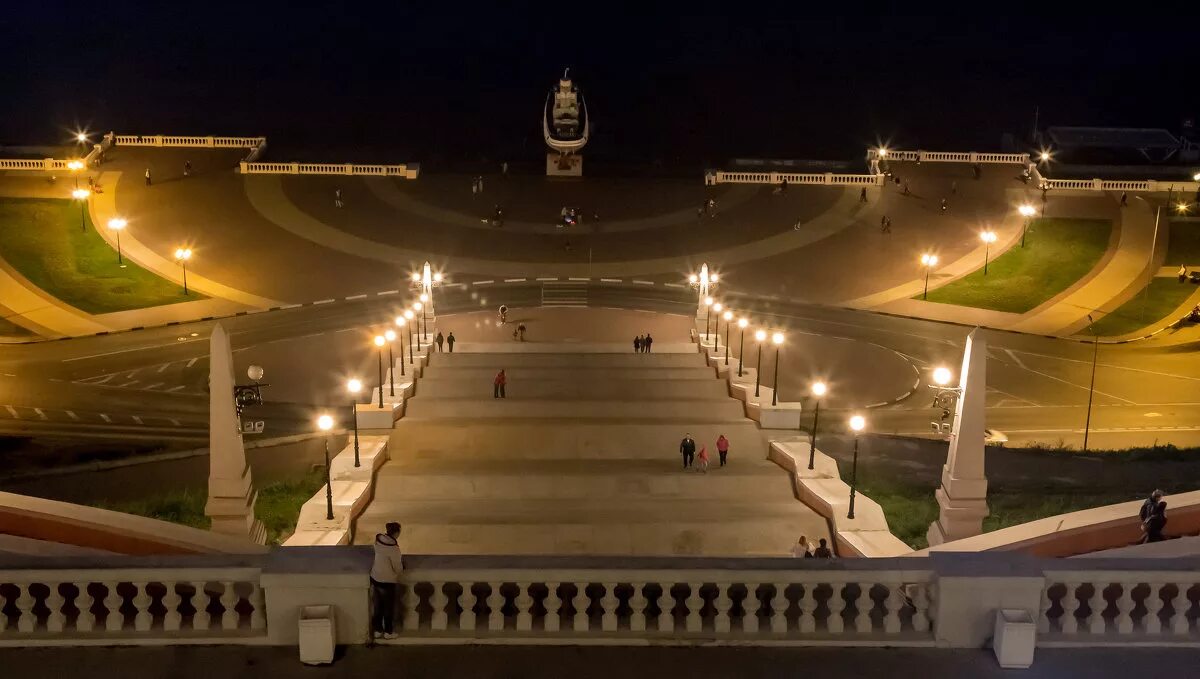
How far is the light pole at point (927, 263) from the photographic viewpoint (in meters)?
57.2

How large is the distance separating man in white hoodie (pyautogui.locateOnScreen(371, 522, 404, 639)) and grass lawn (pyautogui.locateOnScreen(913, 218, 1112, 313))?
1909 inches

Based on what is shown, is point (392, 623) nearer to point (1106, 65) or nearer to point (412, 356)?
point (412, 356)

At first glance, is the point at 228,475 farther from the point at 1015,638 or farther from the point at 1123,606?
the point at 1123,606

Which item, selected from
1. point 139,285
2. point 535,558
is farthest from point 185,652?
point 139,285

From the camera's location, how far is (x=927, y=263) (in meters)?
58.6

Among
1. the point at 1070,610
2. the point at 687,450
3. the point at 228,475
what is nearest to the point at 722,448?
the point at 687,450

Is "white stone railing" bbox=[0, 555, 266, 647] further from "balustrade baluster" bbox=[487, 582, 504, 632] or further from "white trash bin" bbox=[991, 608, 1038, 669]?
"white trash bin" bbox=[991, 608, 1038, 669]

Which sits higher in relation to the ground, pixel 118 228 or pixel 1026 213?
pixel 1026 213

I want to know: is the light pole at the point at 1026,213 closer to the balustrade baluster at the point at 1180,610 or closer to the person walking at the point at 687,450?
the person walking at the point at 687,450

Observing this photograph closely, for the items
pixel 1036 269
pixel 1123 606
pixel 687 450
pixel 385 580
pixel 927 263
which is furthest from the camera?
pixel 1036 269

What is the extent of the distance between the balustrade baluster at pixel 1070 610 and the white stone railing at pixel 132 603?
7841 mm

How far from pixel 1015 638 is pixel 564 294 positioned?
4509 cm

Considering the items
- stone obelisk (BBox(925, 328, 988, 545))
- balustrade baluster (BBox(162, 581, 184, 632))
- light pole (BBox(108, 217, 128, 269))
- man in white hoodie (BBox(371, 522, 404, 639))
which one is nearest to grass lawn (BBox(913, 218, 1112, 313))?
light pole (BBox(108, 217, 128, 269))

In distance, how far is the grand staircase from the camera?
22.9 m
